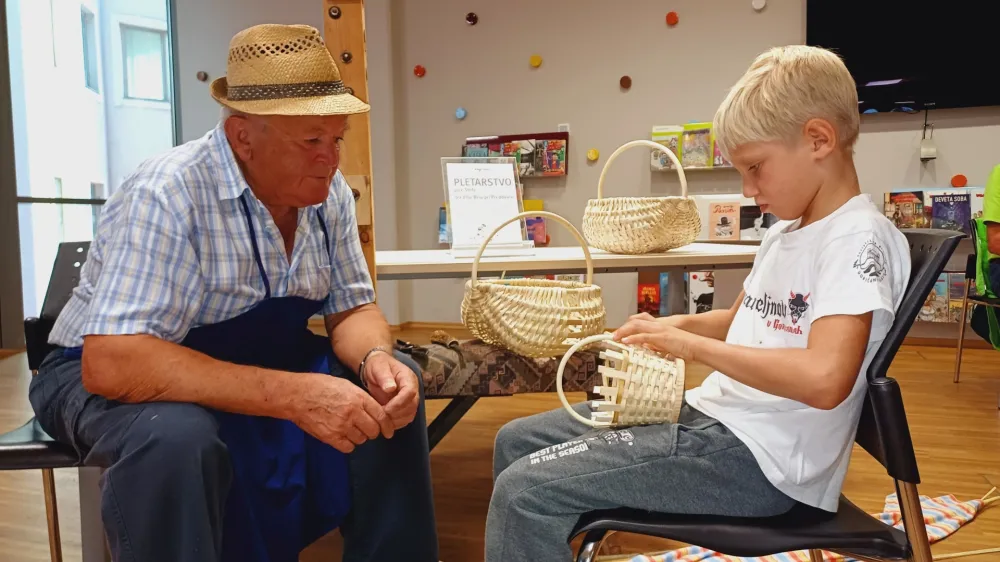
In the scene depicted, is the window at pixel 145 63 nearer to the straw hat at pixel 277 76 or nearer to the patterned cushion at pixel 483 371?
the patterned cushion at pixel 483 371

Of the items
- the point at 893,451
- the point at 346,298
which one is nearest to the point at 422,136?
the point at 346,298

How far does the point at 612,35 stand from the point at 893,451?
4276mm

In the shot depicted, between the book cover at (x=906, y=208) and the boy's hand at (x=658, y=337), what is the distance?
3751 mm

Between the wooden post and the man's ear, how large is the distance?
0.47 meters

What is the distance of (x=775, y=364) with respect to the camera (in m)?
0.99

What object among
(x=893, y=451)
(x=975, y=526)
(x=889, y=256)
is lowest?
(x=975, y=526)

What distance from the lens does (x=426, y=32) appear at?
5.16m

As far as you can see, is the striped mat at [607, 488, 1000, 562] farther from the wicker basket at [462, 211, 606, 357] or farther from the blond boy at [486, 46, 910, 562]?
the blond boy at [486, 46, 910, 562]

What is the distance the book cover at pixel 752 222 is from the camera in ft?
14.4

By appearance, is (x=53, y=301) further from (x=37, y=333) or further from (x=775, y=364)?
(x=775, y=364)

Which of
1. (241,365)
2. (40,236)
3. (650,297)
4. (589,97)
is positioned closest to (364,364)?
(241,365)

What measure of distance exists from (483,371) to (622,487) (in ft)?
2.70

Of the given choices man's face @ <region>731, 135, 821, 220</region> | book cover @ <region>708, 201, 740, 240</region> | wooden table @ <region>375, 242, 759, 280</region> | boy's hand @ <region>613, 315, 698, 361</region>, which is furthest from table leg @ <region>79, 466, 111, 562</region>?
book cover @ <region>708, 201, 740, 240</region>

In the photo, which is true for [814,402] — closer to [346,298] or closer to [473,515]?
[346,298]
